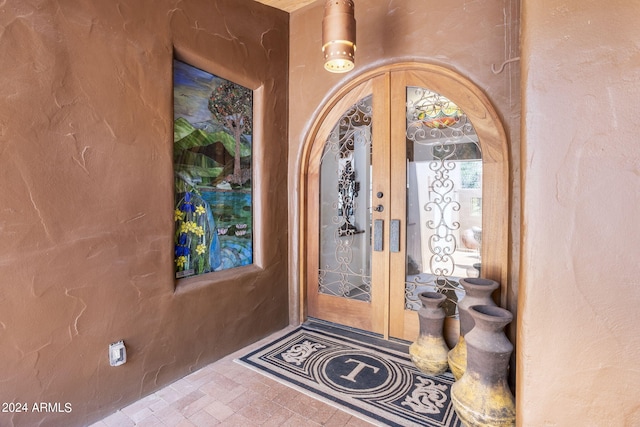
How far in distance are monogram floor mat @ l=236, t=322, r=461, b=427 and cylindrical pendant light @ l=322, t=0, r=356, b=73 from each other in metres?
2.06

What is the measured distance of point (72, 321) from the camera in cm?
165

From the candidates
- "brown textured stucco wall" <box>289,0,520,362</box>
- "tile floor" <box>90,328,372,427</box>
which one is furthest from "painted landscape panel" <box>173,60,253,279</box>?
"tile floor" <box>90,328,372,427</box>

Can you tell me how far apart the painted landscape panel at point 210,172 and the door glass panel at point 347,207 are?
2.29 feet

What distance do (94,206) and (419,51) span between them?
241cm

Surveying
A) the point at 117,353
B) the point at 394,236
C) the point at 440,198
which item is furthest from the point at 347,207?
the point at 117,353

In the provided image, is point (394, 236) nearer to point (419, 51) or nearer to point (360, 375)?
point (360, 375)

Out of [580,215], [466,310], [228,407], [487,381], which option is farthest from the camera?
[466,310]

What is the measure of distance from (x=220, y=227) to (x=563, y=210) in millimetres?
2149

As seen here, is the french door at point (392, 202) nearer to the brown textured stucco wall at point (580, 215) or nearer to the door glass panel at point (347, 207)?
the door glass panel at point (347, 207)

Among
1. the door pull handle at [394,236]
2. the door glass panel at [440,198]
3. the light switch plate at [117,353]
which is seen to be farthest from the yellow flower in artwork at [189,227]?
the door glass panel at [440,198]

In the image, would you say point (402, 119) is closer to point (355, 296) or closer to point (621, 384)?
point (355, 296)

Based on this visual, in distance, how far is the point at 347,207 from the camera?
282 cm

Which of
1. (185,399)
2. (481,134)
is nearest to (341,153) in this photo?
(481,134)

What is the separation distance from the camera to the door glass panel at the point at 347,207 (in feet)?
8.93
